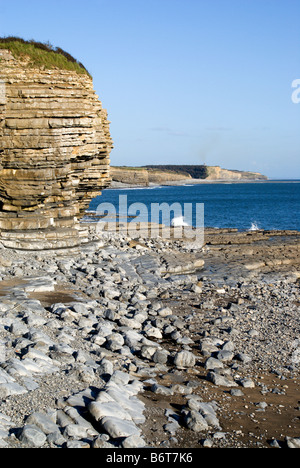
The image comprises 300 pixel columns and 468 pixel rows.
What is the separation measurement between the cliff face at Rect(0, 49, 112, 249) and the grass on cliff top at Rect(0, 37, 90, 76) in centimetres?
29

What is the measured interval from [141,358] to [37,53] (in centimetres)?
1267

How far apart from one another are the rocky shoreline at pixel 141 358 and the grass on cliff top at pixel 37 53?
21.8 feet

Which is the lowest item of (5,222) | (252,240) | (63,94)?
(252,240)

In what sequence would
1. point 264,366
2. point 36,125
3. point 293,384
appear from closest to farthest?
1. point 293,384
2. point 264,366
3. point 36,125

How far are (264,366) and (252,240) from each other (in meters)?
22.4

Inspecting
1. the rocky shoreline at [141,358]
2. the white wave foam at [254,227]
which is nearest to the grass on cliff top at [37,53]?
the rocky shoreline at [141,358]

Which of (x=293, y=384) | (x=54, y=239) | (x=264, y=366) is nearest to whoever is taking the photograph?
(x=293, y=384)

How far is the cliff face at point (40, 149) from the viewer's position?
54.8ft

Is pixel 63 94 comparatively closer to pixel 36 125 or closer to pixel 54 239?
pixel 36 125

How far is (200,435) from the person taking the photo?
6559 millimetres

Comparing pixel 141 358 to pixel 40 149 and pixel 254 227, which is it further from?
pixel 254 227

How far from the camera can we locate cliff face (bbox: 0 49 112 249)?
54.8ft

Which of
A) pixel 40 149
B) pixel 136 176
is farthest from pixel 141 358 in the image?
pixel 136 176
